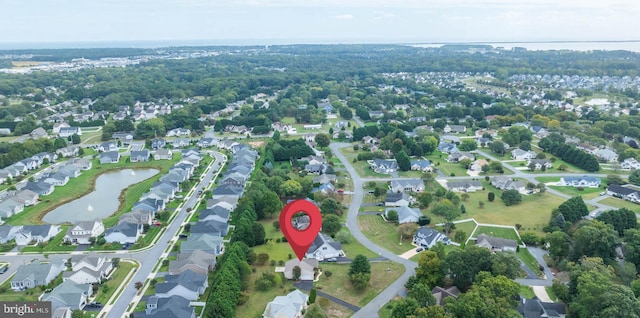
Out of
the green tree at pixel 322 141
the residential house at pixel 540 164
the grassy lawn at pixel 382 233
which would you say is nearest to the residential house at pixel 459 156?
the residential house at pixel 540 164

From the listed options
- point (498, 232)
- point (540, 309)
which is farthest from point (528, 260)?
point (540, 309)

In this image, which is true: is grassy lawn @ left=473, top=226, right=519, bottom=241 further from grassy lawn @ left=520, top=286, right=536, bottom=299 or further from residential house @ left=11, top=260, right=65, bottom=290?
residential house @ left=11, top=260, right=65, bottom=290

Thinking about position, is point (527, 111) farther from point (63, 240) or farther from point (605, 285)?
point (63, 240)

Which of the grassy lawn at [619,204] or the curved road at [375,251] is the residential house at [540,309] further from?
the grassy lawn at [619,204]

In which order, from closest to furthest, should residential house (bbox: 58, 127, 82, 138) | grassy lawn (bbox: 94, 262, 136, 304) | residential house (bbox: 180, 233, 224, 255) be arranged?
grassy lawn (bbox: 94, 262, 136, 304), residential house (bbox: 180, 233, 224, 255), residential house (bbox: 58, 127, 82, 138)

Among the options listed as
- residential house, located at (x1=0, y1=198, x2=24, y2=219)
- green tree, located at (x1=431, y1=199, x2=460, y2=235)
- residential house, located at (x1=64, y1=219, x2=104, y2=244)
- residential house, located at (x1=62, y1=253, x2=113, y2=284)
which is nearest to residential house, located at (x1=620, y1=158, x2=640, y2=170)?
green tree, located at (x1=431, y1=199, x2=460, y2=235)
